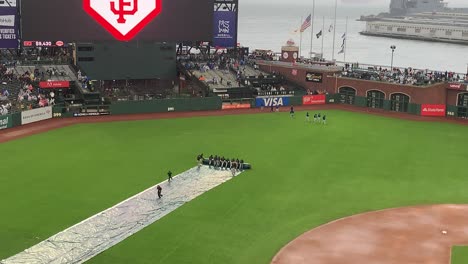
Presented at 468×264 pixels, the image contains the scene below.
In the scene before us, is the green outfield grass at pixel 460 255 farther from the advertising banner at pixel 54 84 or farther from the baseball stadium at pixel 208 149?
the advertising banner at pixel 54 84

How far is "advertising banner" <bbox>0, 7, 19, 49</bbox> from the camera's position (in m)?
58.0

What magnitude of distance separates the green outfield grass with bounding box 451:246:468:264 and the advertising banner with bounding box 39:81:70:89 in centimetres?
4702

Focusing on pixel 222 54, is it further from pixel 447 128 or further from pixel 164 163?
pixel 164 163

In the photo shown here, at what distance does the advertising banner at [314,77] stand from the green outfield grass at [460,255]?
46.4 metres

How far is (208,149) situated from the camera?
44875mm

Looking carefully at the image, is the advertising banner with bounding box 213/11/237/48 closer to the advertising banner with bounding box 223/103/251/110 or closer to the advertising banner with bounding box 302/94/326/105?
the advertising banner with bounding box 223/103/251/110

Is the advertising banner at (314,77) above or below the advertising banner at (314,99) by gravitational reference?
above

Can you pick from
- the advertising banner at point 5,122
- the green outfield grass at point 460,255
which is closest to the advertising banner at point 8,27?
the advertising banner at point 5,122

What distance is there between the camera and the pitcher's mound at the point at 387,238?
2533 cm

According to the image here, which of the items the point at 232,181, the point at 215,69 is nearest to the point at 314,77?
the point at 215,69

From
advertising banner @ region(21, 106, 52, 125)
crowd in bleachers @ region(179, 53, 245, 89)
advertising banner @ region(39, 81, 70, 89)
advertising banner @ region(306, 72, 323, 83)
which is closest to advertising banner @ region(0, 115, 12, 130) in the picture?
advertising banner @ region(21, 106, 52, 125)

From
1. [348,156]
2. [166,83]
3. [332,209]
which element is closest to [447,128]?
[348,156]

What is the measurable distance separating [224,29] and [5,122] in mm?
31690

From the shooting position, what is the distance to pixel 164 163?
1596 inches
